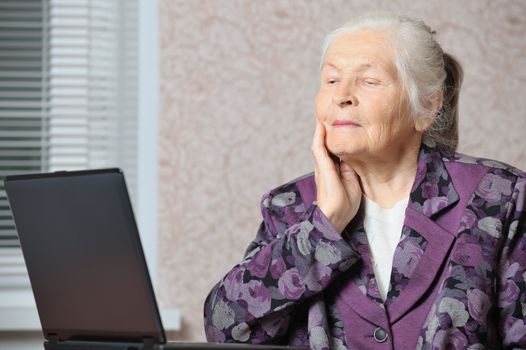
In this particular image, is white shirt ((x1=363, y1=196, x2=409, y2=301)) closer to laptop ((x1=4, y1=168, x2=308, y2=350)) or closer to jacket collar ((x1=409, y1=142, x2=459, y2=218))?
jacket collar ((x1=409, y1=142, x2=459, y2=218))

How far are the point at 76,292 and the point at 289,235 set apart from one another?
544mm

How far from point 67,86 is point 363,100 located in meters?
1.52

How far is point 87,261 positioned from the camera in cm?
145

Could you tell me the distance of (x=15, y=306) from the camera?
3006mm

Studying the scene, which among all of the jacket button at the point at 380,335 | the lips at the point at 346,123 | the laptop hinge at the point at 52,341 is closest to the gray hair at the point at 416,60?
the lips at the point at 346,123

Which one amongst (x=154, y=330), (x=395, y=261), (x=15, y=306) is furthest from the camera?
(x=15, y=306)

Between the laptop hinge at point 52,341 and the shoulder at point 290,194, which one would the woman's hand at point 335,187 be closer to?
the shoulder at point 290,194

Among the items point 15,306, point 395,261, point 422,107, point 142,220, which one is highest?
point 422,107

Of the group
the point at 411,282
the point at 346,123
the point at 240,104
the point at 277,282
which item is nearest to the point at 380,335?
the point at 411,282

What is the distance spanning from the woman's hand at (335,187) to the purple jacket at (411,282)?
1.4 inches

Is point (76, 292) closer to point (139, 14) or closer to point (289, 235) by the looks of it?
point (289, 235)

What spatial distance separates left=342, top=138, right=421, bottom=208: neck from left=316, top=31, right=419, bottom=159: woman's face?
0.18 ft

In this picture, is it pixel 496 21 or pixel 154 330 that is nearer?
pixel 154 330

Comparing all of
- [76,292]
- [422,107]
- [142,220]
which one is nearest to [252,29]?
[142,220]
